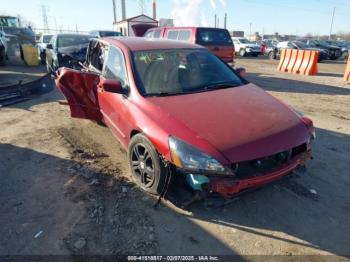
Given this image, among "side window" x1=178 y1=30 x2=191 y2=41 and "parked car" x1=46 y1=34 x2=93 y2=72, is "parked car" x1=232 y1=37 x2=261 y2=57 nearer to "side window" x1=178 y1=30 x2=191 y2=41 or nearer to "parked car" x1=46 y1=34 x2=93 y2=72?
"side window" x1=178 y1=30 x2=191 y2=41

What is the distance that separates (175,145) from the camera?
2.88 m

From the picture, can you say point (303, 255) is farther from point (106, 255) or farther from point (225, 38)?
point (225, 38)

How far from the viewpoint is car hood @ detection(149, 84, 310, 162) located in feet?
9.36

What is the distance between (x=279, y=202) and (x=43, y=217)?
255cm

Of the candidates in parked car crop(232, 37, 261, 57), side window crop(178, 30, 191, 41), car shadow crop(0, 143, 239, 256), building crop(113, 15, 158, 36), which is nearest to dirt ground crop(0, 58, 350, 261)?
car shadow crop(0, 143, 239, 256)

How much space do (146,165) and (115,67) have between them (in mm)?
1714

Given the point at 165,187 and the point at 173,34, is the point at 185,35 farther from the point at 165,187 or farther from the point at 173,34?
the point at 165,187

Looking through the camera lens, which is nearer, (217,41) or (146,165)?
(146,165)

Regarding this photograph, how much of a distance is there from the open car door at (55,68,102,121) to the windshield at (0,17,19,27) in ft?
53.9

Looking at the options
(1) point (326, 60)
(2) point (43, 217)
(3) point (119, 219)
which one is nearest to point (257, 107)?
(3) point (119, 219)

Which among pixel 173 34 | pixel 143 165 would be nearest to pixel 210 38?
pixel 173 34

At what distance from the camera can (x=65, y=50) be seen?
11.2 m

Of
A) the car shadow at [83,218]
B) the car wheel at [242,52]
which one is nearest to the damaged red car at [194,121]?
the car shadow at [83,218]

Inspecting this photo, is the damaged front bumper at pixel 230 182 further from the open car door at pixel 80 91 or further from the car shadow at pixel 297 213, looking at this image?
the open car door at pixel 80 91
